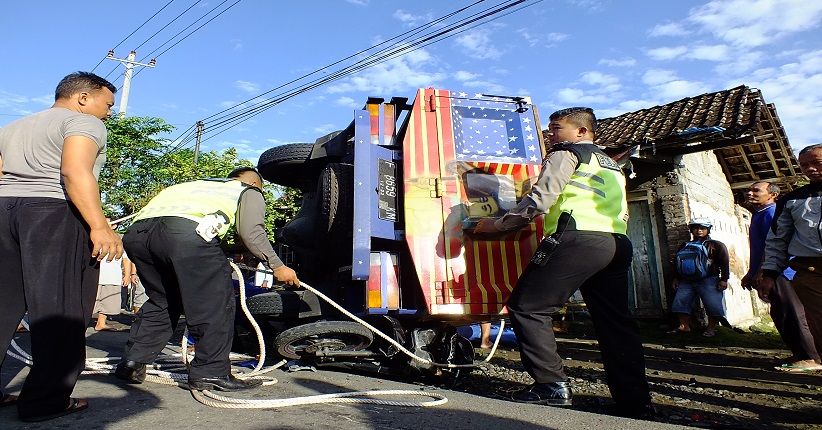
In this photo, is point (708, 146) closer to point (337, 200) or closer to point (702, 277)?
point (702, 277)

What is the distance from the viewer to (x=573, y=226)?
288 centimetres

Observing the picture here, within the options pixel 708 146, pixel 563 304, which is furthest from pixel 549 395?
pixel 708 146

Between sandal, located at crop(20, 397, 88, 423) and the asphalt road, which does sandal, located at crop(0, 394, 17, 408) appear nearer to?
the asphalt road

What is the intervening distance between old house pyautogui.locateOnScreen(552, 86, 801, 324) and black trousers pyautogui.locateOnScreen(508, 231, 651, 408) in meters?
4.98

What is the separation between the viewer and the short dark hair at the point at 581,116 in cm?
323

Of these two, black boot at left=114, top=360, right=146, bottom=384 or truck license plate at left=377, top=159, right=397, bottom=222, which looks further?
truck license plate at left=377, top=159, right=397, bottom=222

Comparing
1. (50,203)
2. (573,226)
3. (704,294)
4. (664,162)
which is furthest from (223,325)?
(664,162)

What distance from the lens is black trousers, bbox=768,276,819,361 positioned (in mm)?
4656

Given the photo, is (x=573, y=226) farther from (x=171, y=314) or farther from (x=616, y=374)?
(x=171, y=314)

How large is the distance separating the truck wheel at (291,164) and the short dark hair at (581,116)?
228cm

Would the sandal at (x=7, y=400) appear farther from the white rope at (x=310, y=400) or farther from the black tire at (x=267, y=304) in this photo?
the black tire at (x=267, y=304)

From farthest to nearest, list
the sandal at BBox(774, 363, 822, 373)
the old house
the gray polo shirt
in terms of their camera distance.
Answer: the old house < the sandal at BBox(774, 363, 822, 373) < the gray polo shirt

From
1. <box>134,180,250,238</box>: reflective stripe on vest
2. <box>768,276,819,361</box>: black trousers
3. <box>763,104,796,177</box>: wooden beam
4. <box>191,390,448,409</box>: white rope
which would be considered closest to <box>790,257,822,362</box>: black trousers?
<box>768,276,819,361</box>: black trousers

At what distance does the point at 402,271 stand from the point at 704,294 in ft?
17.3
